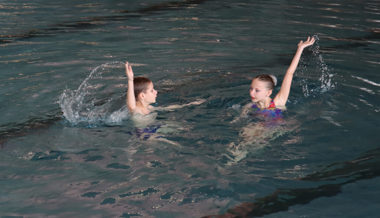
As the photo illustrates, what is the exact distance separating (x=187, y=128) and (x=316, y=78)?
2.37 m

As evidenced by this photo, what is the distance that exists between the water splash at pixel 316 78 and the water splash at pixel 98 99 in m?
2.10

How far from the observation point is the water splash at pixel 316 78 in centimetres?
515

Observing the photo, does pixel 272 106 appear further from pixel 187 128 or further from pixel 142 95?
pixel 142 95

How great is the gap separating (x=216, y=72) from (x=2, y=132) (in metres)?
2.83

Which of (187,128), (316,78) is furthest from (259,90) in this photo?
(316,78)

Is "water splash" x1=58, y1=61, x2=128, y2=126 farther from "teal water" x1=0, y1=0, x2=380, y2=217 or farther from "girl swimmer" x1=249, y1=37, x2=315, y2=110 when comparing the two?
"girl swimmer" x1=249, y1=37, x2=315, y2=110

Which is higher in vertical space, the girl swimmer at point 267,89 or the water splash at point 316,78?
the girl swimmer at point 267,89

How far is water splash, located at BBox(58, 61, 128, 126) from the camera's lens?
4.28m

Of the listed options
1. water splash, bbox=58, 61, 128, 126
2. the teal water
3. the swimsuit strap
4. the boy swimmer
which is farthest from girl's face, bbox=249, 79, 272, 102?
water splash, bbox=58, 61, 128, 126

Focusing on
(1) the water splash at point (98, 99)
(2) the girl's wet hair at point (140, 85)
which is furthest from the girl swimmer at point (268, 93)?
(1) the water splash at point (98, 99)

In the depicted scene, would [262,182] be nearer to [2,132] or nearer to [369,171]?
[369,171]

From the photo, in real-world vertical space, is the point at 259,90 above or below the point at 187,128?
above

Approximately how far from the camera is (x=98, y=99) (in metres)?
4.96

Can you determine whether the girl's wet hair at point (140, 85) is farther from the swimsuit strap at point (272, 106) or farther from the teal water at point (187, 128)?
the swimsuit strap at point (272, 106)
